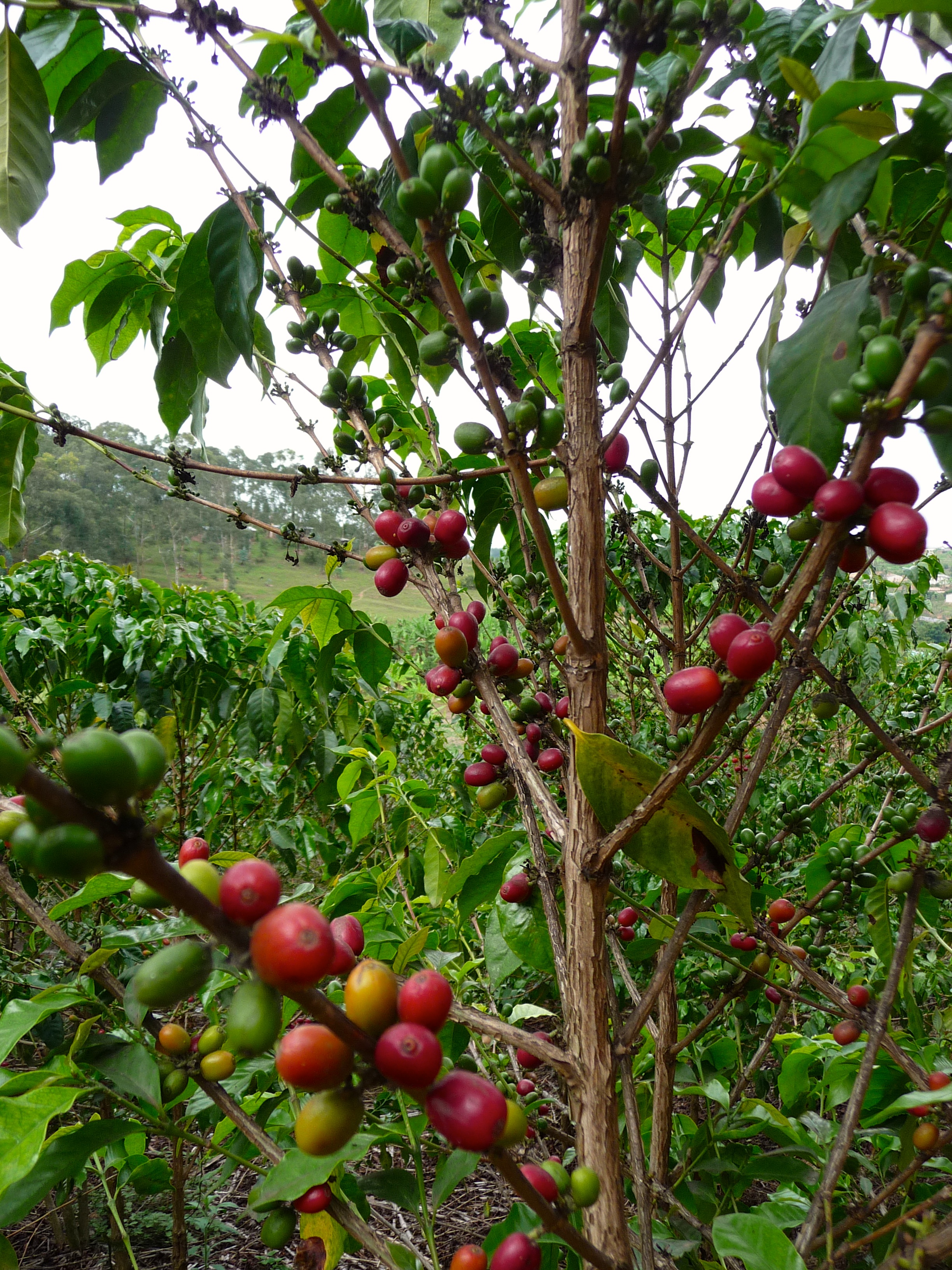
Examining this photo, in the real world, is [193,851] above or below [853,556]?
below

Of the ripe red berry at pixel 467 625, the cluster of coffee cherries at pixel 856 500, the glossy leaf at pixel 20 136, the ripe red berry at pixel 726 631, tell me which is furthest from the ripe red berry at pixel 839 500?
the glossy leaf at pixel 20 136

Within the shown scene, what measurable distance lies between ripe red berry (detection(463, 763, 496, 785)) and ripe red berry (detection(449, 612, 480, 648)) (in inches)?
7.7

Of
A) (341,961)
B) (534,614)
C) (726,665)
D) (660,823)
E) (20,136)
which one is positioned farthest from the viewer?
(534,614)

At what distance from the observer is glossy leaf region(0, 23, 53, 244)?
82 cm

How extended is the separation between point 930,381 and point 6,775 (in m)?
0.57

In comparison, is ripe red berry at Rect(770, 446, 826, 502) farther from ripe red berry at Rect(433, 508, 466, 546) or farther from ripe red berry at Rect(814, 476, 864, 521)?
ripe red berry at Rect(433, 508, 466, 546)

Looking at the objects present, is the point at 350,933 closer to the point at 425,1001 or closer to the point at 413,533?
the point at 425,1001

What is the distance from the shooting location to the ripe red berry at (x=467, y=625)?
3.08 feet

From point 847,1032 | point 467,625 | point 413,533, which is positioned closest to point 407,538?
point 413,533

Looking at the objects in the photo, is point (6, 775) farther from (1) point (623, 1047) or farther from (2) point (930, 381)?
(1) point (623, 1047)

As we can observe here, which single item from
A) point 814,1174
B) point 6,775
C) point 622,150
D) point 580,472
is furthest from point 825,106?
point 814,1174

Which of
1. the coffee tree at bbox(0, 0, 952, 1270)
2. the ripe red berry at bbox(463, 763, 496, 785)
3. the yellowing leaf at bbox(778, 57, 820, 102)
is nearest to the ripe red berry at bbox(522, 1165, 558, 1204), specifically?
the coffee tree at bbox(0, 0, 952, 1270)

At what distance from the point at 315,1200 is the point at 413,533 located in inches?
29.8

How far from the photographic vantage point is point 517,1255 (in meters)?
0.58
